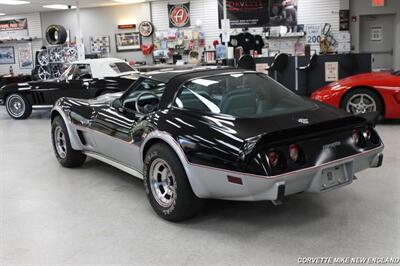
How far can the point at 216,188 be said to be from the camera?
3131mm

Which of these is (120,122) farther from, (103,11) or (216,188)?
(103,11)

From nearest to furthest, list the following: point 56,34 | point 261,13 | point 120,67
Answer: point 120,67 < point 261,13 < point 56,34

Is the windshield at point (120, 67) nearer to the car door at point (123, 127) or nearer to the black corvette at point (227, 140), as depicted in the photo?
the car door at point (123, 127)

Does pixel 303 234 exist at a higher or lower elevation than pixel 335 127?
lower

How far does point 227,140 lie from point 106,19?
14.7 meters

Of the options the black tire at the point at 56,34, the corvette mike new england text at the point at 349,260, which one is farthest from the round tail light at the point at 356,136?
the black tire at the point at 56,34

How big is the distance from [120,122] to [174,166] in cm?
109

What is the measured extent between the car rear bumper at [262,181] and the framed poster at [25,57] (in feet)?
55.5

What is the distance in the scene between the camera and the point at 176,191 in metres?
3.35

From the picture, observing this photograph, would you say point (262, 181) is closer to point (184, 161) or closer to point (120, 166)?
point (184, 161)

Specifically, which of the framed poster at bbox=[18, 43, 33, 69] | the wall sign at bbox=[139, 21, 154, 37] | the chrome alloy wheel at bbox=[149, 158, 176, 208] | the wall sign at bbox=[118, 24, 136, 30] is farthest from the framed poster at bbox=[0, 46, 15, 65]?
the chrome alloy wheel at bbox=[149, 158, 176, 208]

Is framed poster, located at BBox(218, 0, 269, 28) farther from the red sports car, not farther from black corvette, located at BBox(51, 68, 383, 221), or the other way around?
black corvette, located at BBox(51, 68, 383, 221)

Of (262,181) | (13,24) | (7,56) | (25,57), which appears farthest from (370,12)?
(7,56)

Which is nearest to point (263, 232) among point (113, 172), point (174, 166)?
point (174, 166)
